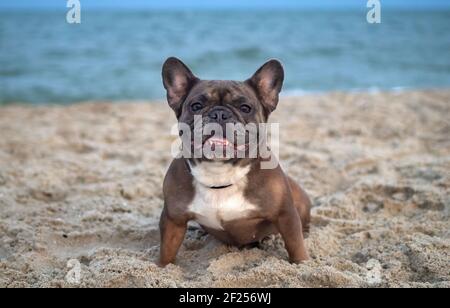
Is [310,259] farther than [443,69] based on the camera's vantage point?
No

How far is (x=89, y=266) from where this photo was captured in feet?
11.4

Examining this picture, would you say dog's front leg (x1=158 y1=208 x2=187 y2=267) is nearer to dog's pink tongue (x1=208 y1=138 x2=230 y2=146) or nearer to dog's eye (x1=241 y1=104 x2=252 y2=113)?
dog's pink tongue (x1=208 y1=138 x2=230 y2=146)

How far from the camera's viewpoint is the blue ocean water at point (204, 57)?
40.0ft

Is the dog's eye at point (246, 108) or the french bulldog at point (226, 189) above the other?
the dog's eye at point (246, 108)

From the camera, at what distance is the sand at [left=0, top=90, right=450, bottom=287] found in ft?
10.8

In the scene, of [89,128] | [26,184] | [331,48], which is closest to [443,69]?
[331,48]

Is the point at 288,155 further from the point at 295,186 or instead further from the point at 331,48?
the point at 331,48

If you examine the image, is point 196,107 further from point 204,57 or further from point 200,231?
point 204,57

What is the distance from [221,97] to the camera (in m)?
3.40

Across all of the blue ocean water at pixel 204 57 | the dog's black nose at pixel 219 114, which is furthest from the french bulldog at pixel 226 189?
the blue ocean water at pixel 204 57

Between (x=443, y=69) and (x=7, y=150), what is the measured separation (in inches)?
434

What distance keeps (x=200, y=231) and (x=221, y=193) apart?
87 centimetres

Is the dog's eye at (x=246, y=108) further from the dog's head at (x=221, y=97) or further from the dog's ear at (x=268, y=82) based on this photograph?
the dog's ear at (x=268, y=82)

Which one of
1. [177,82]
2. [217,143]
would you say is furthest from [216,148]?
[177,82]
